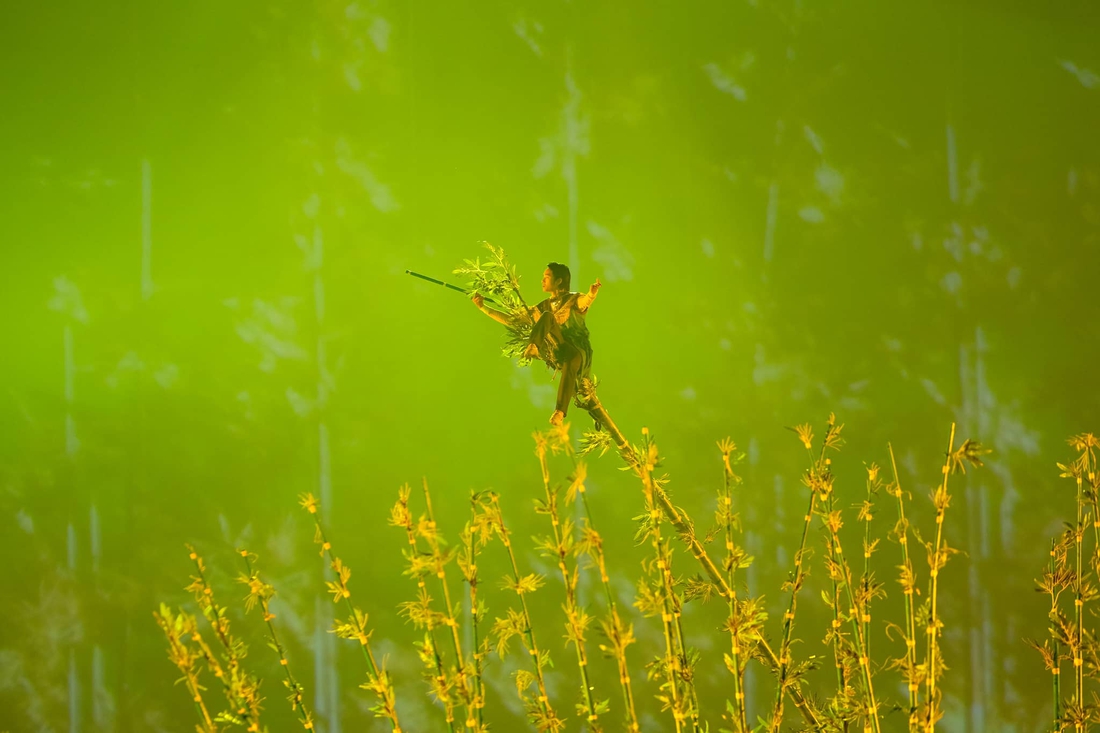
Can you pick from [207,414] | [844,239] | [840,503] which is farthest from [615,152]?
[207,414]

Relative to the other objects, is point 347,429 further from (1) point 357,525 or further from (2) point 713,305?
(2) point 713,305

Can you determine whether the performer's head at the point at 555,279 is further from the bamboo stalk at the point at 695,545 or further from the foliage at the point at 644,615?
the foliage at the point at 644,615

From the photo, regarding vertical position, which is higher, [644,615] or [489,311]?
[489,311]

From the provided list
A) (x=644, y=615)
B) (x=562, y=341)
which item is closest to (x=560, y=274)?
(x=562, y=341)

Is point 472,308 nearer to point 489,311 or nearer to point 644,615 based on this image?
point 489,311

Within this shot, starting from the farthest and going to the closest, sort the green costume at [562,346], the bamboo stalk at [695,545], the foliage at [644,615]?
1. the green costume at [562,346]
2. the bamboo stalk at [695,545]
3. the foliage at [644,615]

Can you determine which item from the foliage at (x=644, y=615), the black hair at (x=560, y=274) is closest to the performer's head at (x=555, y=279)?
the black hair at (x=560, y=274)

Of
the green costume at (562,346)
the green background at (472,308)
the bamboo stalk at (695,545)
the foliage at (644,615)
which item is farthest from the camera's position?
the green background at (472,308)

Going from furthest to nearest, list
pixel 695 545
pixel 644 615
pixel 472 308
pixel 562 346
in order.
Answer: pixel 472 308 < pixel 562 346 < pixel 695 545 < pixel 644 615

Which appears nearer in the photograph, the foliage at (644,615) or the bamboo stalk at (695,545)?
the foliage at (644,615)

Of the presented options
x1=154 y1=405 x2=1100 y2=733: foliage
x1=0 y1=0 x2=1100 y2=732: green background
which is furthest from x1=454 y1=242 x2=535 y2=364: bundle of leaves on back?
x1=0 y1=0 x2=1100 y2=732: green background
